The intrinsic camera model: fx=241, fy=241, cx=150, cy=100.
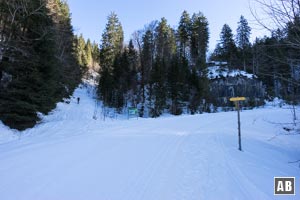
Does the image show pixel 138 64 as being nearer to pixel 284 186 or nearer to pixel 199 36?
pixel 199 36

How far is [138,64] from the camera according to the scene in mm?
46938

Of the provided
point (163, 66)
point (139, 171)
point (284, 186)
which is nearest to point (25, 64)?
point (139, 171)

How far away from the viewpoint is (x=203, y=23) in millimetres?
54875

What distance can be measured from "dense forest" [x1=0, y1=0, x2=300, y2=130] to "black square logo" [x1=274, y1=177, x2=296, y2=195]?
2101 mm

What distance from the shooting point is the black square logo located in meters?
4.44

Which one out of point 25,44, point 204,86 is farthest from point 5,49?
point 204,86

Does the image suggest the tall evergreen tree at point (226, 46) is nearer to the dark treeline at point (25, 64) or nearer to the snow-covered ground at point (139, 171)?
Answer: the dark treeline at point (25, 64)

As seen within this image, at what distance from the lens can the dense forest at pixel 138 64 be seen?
19.5 ft

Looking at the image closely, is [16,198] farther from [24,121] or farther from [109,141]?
[24,121]

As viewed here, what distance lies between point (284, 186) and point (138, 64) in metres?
43.3

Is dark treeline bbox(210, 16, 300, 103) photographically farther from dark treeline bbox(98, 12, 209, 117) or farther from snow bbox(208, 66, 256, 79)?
snow bbox(208, 66, 256, 79)

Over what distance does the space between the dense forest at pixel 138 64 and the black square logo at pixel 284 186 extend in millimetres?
2101

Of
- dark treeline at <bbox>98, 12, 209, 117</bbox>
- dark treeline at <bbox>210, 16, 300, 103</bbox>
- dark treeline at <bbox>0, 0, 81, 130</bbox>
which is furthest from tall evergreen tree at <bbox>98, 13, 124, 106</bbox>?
dark treeline at <bbox>210, 16, 300, 103</bbox>

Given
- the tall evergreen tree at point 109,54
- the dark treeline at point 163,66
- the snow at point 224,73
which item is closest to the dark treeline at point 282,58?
the dark treeline at point 163,66
